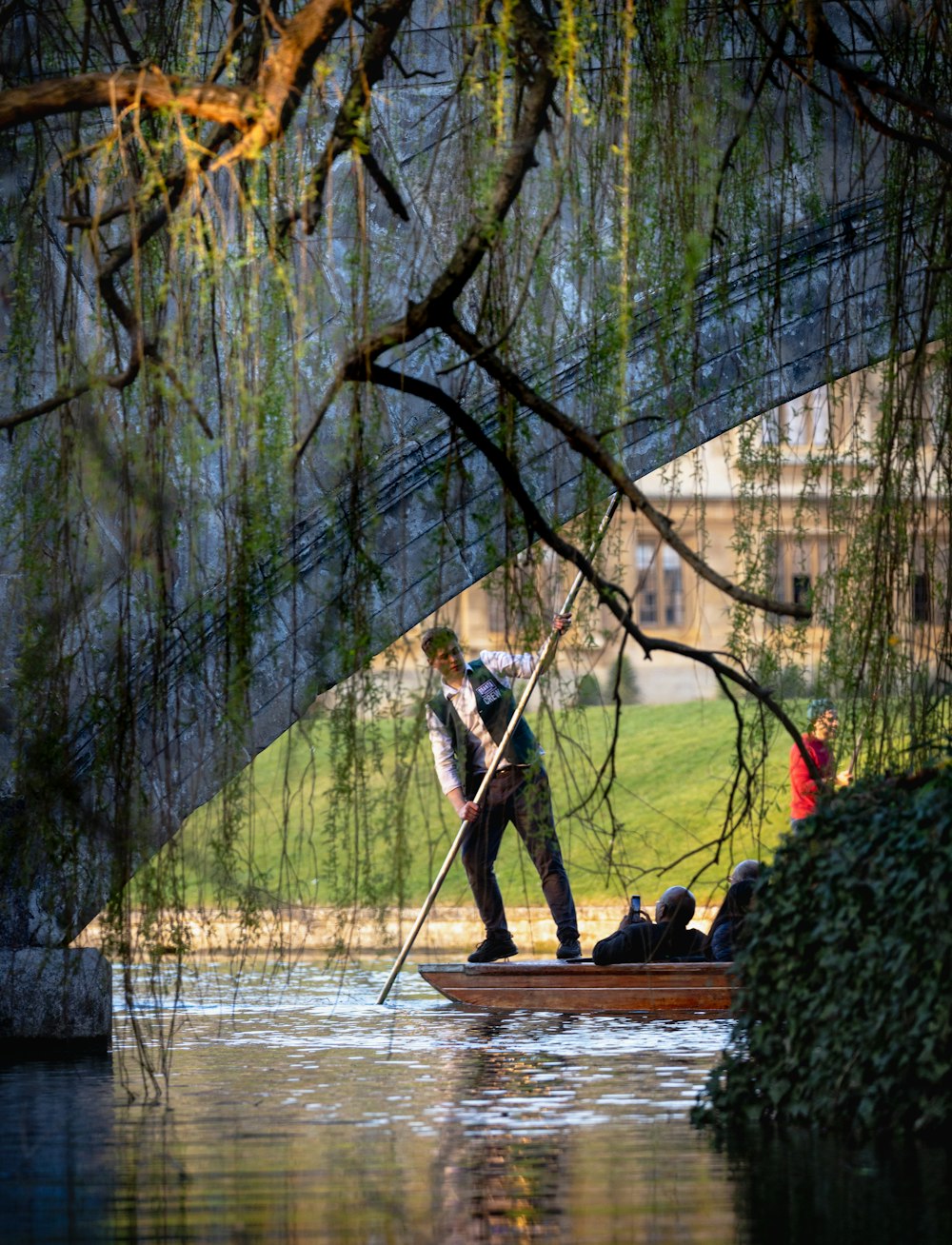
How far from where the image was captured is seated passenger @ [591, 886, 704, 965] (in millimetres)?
10422

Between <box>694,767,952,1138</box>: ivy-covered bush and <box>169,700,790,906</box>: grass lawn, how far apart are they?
229 mm

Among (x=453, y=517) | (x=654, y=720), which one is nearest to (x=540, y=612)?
(x=453, y=517)

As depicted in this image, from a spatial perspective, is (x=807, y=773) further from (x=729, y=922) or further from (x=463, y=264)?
(x=729, y=922)

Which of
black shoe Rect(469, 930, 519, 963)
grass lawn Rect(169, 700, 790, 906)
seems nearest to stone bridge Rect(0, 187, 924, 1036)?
grass lawn Rect(169, 700, 790, 906)

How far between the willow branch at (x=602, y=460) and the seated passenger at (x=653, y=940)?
4492 millimetres

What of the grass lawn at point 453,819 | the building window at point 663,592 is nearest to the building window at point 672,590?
the building window at point 663,592

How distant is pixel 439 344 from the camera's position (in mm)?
6855

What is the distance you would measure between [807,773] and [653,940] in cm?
380

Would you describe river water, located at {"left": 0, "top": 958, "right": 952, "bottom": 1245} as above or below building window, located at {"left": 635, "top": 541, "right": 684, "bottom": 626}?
below

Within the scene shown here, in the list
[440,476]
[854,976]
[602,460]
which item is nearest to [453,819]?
[440,476]

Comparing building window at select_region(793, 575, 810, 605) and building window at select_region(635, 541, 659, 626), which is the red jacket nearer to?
building window at select_region(793, 575, 810, 605)

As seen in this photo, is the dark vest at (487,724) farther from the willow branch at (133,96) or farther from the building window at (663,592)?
the building window at (663,592)

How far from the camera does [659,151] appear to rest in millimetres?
6727

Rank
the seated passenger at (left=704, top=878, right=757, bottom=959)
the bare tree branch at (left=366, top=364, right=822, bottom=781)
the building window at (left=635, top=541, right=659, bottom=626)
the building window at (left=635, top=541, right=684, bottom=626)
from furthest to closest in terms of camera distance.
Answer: the building window at (left=635, top=541, right=659, bottom=626) < the building window at (left=635, top=541, right=684, bottom=626) < the seated passenger at (left=704, top=878, right=757, bottom=959) < the bare tree branch at (left=366, top=364, right=822, bottom=781)
